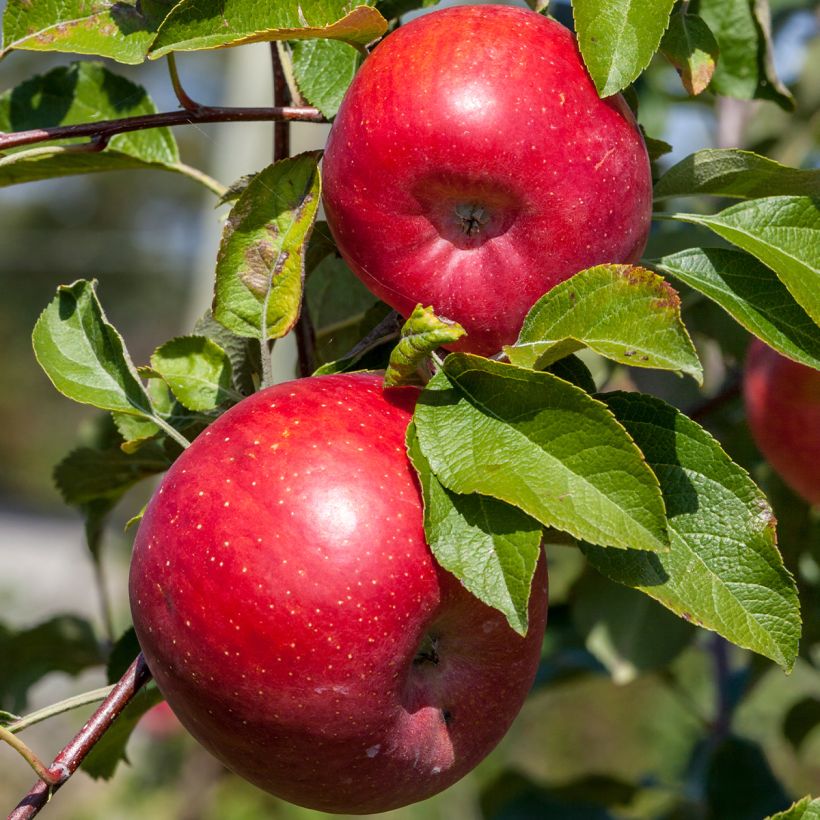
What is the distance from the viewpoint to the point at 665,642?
1.24 m

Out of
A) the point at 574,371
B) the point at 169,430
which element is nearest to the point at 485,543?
the point at 574,371

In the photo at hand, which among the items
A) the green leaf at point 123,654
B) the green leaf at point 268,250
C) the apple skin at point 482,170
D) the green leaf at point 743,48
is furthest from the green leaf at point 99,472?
the green leaf at point 743,48

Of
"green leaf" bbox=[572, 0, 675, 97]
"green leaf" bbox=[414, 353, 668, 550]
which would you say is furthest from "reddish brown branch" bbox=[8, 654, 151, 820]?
"green leaf" bbox=[572, 0, 675, 97]

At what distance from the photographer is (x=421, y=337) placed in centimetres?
57

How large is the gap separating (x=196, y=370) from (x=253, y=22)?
0.78ft

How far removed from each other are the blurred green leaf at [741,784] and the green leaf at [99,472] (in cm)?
88

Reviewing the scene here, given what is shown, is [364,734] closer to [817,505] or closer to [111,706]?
[111,706]

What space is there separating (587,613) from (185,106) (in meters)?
0.81

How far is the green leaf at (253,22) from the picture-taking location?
23.9 inches

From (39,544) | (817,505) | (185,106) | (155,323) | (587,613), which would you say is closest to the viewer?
(185,106)

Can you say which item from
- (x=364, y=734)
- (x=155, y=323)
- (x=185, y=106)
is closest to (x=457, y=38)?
(x=185, y=106)

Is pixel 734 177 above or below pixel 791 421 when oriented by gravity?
above

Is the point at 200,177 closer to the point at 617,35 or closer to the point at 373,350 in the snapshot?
the point at 373,350

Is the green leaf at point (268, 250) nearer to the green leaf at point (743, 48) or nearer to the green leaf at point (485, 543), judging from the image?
the green leaf at point (485, 543)
